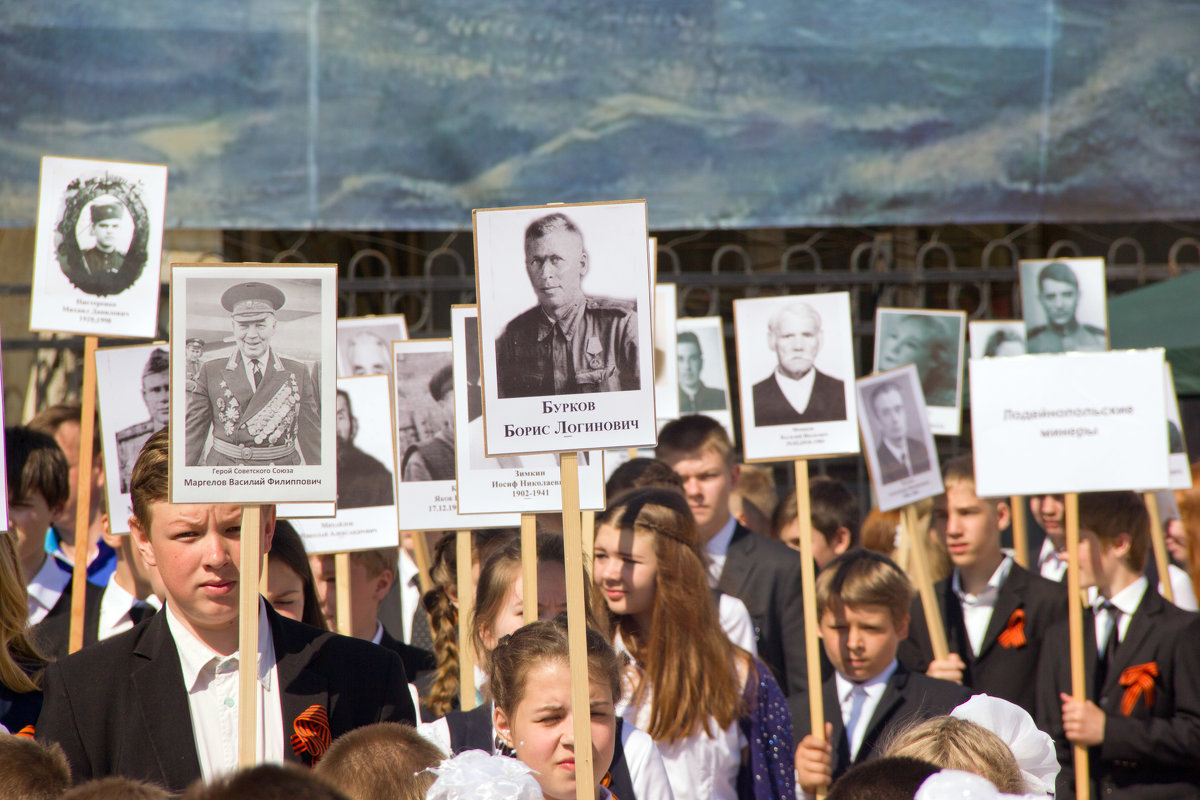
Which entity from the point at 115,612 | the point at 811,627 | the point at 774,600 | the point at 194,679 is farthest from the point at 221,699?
the point at 774,600

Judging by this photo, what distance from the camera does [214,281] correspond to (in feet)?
8.75

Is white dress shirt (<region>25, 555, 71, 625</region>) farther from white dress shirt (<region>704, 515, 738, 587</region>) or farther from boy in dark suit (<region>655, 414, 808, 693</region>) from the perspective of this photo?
white dress shirt (<region>704, 515, 738, 587</region>)

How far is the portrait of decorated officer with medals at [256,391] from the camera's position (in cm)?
267

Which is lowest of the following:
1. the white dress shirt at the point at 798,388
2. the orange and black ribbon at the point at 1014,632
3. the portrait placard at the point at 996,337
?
the orange and black ribbon at the point at 1014,632

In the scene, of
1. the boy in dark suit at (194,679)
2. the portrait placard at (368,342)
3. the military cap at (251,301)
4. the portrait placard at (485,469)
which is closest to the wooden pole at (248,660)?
the boy in dark suit at (194,679)

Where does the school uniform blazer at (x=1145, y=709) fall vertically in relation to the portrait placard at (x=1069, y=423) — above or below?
below

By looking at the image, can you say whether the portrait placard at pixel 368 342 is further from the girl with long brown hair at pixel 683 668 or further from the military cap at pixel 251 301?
the military cap at pixel 251 301

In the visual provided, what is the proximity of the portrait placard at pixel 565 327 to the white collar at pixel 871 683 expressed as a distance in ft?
6.18

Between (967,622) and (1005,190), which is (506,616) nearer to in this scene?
(967,622)

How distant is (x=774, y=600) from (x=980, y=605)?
899mm

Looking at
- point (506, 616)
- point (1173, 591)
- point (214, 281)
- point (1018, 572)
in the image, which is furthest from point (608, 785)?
point (1173, 591)

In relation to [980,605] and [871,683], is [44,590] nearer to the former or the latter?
[871,683]

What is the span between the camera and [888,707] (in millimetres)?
4035

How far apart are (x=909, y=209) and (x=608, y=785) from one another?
636 centimetres
